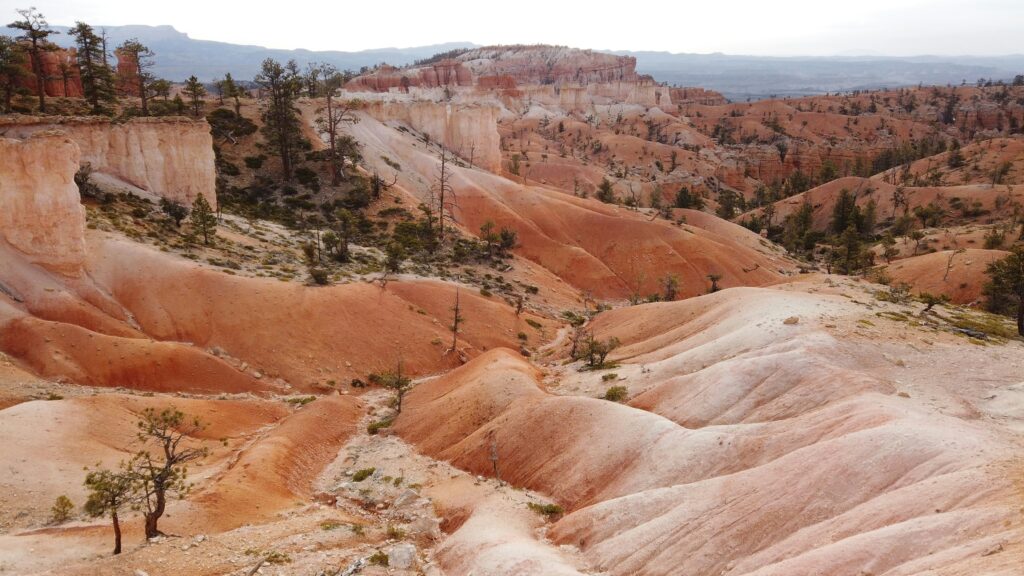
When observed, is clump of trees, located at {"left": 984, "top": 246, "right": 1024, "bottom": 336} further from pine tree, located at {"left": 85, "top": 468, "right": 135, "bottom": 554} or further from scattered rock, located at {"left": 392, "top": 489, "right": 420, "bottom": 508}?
pine tree, located at {"left": 85, "top": 468, "right": 135, "bottom": 554}

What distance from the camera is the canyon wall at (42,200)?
3634 cm

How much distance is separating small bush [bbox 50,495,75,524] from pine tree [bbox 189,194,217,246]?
29477 millimetres

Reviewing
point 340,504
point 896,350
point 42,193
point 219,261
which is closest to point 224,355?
point 219,261

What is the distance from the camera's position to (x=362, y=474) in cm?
2962

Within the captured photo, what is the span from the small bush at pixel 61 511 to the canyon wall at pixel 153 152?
34.7 meters

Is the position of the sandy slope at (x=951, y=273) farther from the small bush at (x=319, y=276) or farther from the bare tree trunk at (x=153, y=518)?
the bare tree trunk at (x=153, y=518)

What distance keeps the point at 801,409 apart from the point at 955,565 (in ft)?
38.8

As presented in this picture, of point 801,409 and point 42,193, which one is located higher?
point 42,193

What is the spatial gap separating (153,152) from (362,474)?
3599 cm

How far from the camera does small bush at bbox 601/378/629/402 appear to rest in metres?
31.5

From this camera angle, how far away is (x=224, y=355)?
38812 millimetres

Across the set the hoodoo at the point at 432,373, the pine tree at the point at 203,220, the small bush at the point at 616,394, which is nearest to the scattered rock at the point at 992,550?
the hoodoo at the point at 432,373

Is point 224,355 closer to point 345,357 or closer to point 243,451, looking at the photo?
point 345,357

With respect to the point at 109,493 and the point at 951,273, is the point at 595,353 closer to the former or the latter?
the point at 109,493
